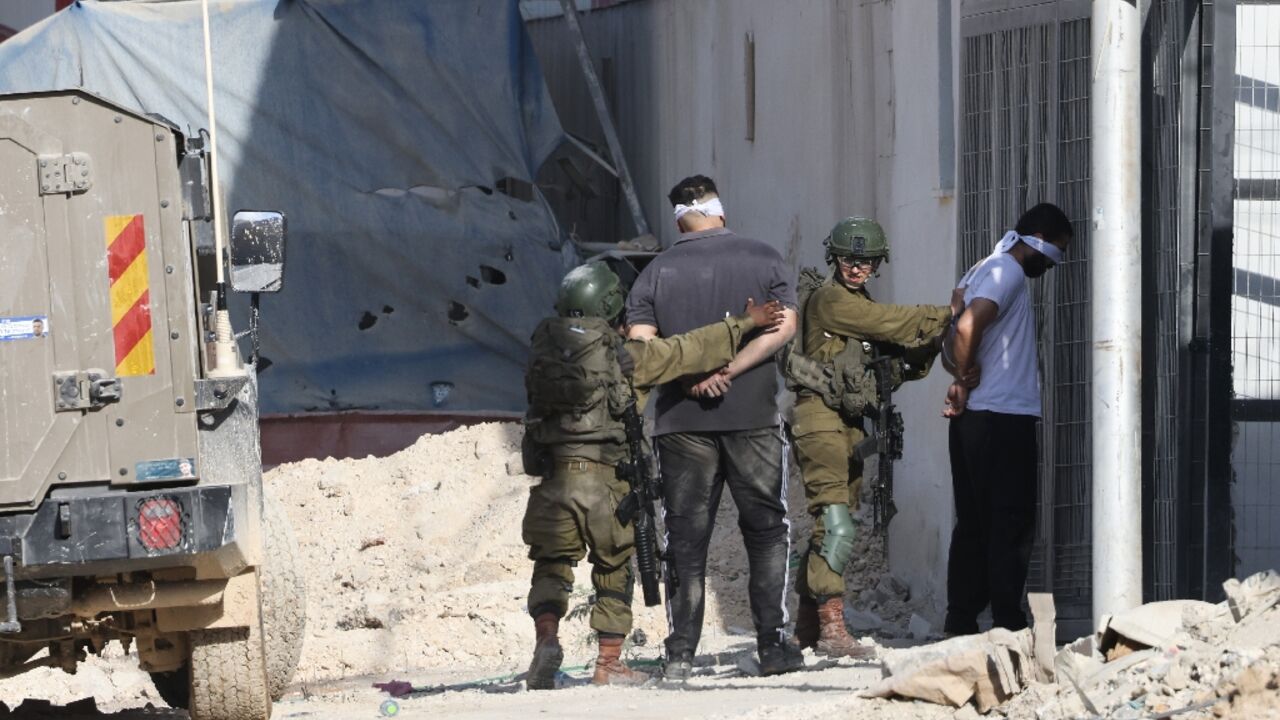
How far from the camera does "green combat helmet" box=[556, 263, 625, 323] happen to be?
24.5 ft

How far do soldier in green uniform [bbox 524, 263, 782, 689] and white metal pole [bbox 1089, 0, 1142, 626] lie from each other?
2.05 meters

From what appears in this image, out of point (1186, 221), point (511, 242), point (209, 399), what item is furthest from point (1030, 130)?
point (511, 242)

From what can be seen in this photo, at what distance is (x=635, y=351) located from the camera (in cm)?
730

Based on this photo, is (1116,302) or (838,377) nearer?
(1116,302)

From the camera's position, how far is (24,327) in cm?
591

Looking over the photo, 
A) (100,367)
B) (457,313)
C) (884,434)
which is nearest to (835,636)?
(884,434)

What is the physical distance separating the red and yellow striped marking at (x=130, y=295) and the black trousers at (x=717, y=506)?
88.8 inches

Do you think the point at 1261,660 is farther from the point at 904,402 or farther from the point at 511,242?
the point at 511,242

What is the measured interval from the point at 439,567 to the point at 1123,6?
689cm

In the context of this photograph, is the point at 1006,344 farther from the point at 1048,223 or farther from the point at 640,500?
the point at 640,500

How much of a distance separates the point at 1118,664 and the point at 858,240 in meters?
2.86

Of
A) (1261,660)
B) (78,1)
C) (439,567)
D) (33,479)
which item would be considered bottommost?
(439,567)

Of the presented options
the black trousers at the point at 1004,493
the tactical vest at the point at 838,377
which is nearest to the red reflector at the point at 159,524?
the tactical vest at the point at 838,377

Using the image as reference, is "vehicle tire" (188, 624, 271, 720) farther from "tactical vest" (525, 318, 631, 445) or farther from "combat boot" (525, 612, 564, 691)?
"tactical vest" (525, 318, 631, 445)
